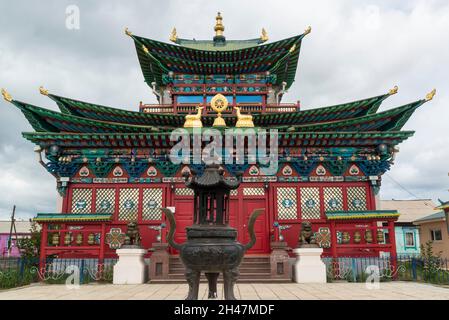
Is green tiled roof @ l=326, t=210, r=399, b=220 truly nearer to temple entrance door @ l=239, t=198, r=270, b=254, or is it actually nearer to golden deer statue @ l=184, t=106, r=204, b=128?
temple entrance door @ l=239, t=198, r=270, b=254

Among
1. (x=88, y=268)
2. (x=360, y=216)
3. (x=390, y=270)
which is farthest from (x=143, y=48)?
(x=390, y=270)

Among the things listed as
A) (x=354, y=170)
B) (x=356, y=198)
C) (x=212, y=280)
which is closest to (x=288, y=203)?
(x=356, y=198)

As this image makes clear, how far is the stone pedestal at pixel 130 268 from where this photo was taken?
39.7 ft

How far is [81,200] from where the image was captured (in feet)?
50.5

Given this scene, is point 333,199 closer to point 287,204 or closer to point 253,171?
point 287,204

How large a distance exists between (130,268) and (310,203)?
8.26 metres

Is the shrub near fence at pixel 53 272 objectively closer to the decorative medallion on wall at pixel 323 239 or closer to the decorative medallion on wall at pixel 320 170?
the decorative medallion on wall at pixel 323 239

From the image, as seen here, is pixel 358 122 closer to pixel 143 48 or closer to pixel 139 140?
pixel 139 140

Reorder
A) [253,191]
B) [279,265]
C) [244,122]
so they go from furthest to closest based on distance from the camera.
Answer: [244,122], [253,191], [279,265]

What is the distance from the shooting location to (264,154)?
51.3ft

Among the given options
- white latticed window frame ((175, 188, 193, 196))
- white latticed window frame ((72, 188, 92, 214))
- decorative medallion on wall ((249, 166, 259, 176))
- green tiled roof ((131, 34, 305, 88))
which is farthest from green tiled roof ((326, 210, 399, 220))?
white latticed window frame ((72, 188, 92, 214))

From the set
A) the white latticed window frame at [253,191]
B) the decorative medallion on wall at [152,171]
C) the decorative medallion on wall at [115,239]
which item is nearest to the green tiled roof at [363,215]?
the white latticed window frame at [253,191]

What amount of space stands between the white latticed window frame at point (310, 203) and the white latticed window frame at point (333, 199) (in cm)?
37

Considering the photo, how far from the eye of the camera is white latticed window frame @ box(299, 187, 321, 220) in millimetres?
15273
